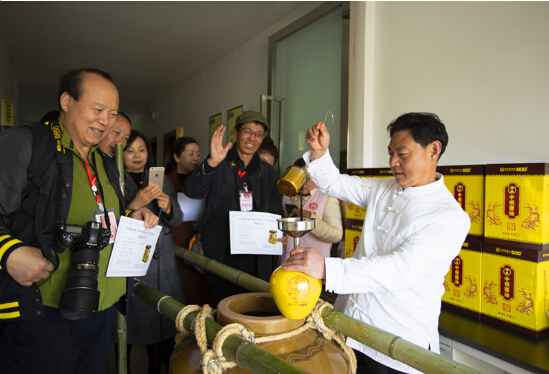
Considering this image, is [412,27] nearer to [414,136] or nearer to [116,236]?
[414,136]

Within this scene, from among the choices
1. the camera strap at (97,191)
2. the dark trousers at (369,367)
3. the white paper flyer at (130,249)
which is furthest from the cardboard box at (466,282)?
the camera strap at (97,191)

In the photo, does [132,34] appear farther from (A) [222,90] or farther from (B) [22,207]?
(B) [22,207]

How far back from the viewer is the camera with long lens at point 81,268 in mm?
1071

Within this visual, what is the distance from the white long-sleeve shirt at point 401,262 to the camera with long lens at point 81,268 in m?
0.73

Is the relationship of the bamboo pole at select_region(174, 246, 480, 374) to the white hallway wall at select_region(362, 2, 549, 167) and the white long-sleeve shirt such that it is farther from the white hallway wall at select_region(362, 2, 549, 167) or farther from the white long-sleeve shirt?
the white hallway wall at select_region(362, 2, 549, 167)

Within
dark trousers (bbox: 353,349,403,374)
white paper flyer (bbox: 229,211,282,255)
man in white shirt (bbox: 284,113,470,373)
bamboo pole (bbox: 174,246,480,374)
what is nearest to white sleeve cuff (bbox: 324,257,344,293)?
man in white shirt (bbox: 284,113,470,373)

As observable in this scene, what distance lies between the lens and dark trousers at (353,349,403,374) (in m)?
1.12

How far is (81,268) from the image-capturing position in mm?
1109

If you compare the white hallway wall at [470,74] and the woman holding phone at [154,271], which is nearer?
the white hallway wall at [470,74]

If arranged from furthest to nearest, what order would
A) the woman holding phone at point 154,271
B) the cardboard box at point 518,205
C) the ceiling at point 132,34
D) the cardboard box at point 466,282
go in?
the ceiling at point 132,34, the woman holding phone at point 154,271, the cardboard box at point 466,282, the cardboard box at point 518,205

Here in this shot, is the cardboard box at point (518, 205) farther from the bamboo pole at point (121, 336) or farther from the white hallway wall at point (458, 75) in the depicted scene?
the bamboo pole at point (121, 336)

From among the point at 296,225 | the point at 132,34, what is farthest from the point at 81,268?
the point at 132,34

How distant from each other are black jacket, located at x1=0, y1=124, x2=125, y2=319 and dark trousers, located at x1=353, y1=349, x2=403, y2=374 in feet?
3.42

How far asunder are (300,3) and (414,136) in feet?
10.0
